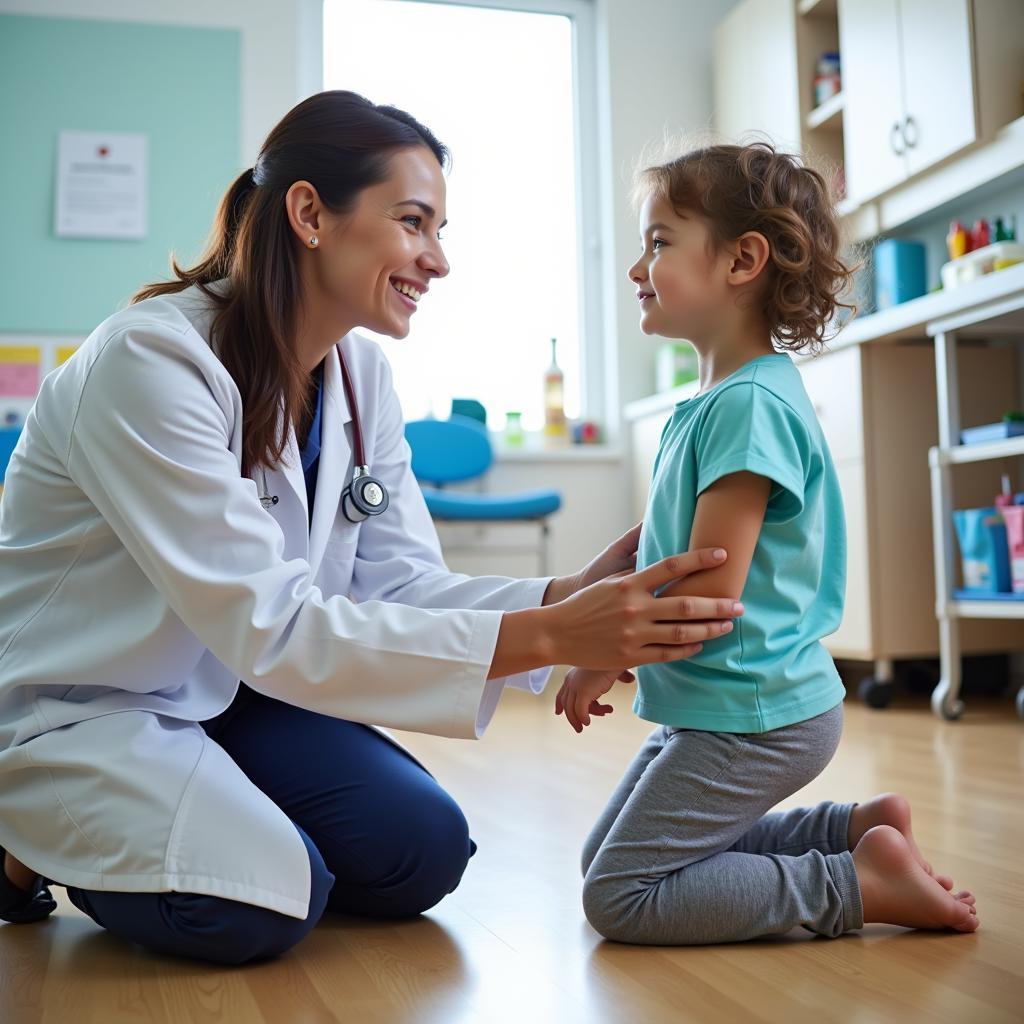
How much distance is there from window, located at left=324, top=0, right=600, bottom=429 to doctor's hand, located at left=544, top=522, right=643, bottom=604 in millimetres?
3162

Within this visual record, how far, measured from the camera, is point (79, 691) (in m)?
1.21

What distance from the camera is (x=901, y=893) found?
1.14m

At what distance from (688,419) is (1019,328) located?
208 cm

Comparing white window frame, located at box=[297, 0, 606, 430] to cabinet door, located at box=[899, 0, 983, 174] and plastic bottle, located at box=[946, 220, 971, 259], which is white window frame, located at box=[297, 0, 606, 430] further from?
plastic bottle, located at box=[946, 220, 971, 259]

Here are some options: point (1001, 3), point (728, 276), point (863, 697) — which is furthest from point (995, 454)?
point (728, 276)

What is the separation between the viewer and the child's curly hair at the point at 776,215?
1317mm

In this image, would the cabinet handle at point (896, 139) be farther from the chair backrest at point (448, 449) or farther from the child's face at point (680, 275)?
the child's face at point (680, 275)

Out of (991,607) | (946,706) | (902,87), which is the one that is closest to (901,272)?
(902,87)

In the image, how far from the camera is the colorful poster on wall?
158 inches

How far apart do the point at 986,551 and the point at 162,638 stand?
6.99 feet

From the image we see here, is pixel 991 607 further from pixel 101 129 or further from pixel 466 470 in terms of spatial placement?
pixel 101 129

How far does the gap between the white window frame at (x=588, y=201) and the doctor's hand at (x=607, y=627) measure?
3603mm

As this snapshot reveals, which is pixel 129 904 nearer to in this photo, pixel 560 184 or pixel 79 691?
pixel 79 691

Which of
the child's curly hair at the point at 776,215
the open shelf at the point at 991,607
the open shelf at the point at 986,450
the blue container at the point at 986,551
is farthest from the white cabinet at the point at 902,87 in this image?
the child's curly hair at the point at 776,215
